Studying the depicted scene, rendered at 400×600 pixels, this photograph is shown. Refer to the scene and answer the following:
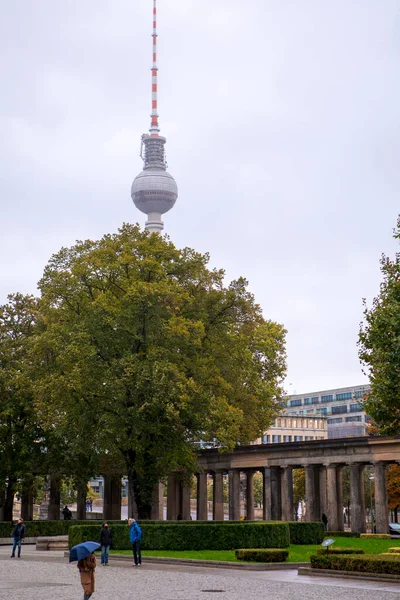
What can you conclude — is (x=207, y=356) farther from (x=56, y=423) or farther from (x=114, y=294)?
(x=56, y=423)

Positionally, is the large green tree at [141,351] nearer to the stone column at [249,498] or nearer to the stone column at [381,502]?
the stone column at [381,502]

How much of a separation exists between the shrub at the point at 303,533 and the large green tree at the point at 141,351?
10.1 metres

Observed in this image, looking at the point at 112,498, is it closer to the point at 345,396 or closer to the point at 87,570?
the point at 87,570

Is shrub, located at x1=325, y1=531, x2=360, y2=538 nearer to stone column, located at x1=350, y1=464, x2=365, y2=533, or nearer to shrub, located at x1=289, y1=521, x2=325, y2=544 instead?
stone column, located at x1=350, y1=464, x2=365, y2=533

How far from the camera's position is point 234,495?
75500mm

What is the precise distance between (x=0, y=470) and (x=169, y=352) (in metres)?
19.2

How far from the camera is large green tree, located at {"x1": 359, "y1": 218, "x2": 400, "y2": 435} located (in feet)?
139

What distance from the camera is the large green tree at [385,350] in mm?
42344

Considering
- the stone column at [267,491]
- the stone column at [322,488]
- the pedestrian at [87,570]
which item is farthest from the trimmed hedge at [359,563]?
the stone column at [322,488]

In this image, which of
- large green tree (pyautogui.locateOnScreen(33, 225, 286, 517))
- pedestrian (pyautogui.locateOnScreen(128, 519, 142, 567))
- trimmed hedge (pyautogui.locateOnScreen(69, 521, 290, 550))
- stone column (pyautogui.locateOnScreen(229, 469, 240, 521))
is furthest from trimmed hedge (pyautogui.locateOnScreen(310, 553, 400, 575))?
stone column (pyautogui.locateOnScreen(229, 469, 240, 521))

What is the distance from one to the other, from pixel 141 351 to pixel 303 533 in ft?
54.6

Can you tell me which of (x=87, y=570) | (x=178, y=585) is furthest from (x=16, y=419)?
(x=87, y=570)

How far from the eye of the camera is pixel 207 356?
60250 mm

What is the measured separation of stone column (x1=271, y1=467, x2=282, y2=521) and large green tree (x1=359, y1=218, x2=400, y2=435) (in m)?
25.6
